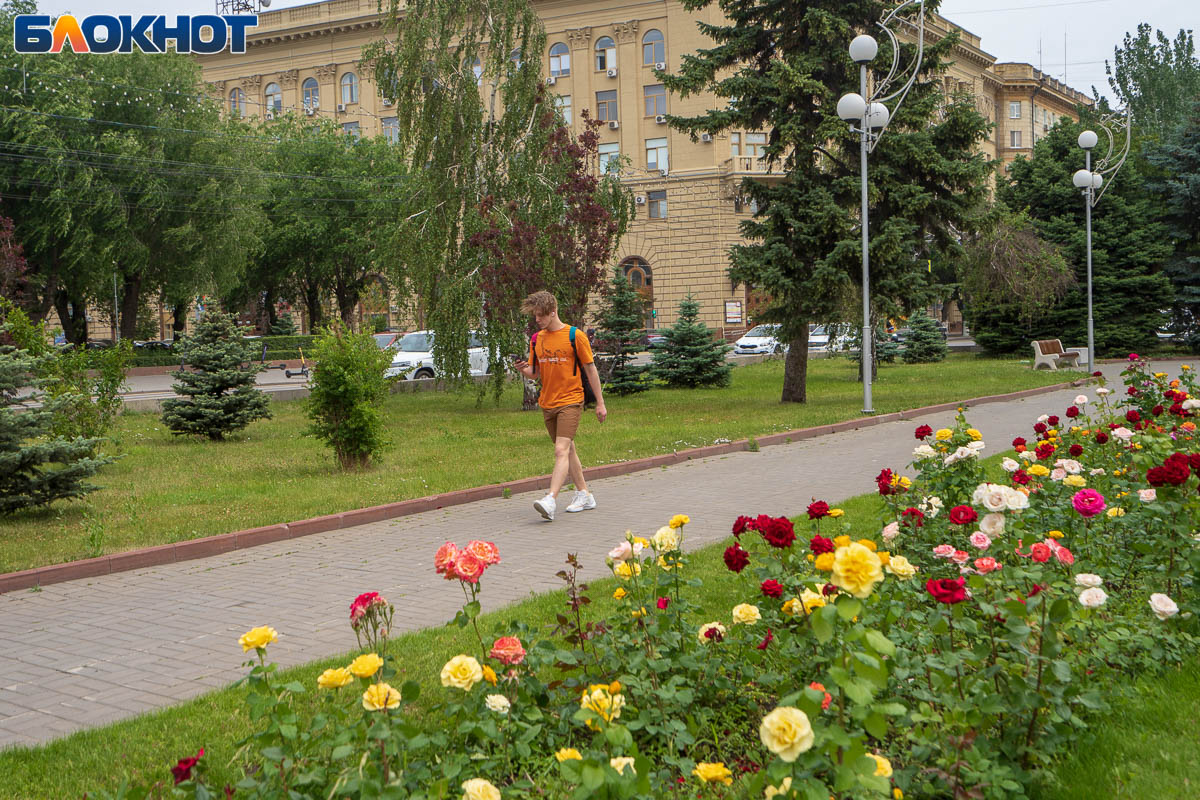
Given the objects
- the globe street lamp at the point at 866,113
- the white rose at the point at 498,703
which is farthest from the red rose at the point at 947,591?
the globe street lamp at the point at 866,113

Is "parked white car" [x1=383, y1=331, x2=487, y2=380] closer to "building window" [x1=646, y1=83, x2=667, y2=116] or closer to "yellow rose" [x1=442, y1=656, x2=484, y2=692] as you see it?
"yellow rose" [x1=442, y1=656, x2=484, y2=692]

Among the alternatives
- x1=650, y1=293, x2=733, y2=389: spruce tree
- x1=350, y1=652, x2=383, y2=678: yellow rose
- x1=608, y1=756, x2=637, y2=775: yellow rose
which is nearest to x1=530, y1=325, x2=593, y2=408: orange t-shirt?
x1=350, y1=652, x2=383, y2=678: yellow rose

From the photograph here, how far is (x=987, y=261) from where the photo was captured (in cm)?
3866

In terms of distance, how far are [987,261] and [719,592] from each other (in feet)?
115

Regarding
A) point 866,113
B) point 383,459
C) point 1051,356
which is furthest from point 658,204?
point 383,459

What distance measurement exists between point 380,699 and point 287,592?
450 cm

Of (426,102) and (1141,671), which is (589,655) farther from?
(426,102)

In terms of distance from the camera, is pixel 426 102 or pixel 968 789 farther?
pixel 426 102

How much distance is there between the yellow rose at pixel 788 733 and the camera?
2.56 m

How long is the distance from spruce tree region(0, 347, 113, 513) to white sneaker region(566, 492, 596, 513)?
14.3 feet

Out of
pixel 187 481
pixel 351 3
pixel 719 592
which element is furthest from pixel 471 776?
pixel 351 3

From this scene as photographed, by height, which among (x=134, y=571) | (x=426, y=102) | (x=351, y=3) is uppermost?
(x=351, y=3)

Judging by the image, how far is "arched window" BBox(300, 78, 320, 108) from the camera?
6688 cm

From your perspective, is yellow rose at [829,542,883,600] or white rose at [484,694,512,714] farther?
white rose at [484,694,512,714]
